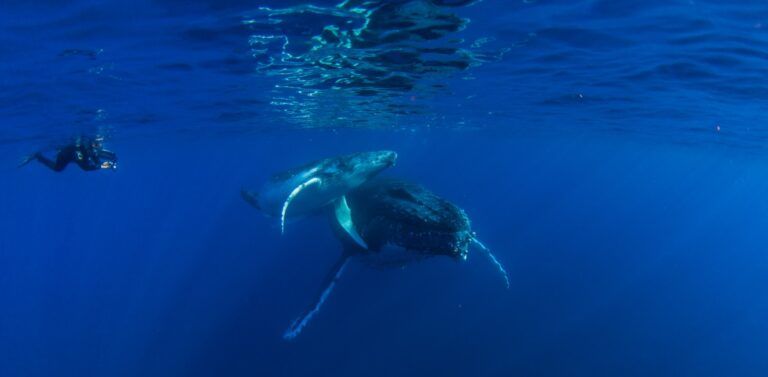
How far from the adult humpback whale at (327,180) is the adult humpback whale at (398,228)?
16.3 inches

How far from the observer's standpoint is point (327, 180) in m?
11.9

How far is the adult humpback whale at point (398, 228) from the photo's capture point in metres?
7.75

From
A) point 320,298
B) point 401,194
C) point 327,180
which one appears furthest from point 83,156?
point 401,194

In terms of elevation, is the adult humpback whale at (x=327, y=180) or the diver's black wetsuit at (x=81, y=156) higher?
the diver's black wetsuit at (x=81, y=156)

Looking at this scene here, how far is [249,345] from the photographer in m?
20.9

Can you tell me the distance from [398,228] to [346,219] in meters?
3.27

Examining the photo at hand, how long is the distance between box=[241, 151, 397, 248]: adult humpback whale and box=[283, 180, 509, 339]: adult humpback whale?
0.41 metres

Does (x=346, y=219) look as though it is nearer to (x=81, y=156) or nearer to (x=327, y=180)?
(x=327, y=180)

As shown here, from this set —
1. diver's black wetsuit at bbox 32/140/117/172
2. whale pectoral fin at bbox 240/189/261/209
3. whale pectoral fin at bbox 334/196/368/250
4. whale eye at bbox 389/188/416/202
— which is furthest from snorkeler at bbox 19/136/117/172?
whale eye at bbox 389/188/416/202

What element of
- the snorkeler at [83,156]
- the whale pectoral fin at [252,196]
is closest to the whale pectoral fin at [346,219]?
the whale pectoral fin at [252,196]

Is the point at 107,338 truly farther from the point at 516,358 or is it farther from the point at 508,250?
the point at 508,250

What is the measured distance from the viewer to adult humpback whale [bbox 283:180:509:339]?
7.75 m

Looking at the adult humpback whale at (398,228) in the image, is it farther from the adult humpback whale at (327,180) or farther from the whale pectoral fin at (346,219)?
the adult humpback whale at (327,180)

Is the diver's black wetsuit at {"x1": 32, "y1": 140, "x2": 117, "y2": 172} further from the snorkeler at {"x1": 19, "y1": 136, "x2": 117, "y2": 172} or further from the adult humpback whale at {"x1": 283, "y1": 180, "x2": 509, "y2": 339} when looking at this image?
the adult humpback whale at {"x1": 283, "y1": 180, "x2": 509, "y2": 339}
